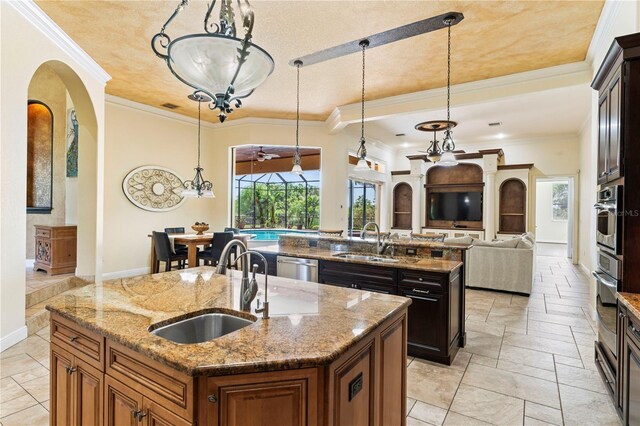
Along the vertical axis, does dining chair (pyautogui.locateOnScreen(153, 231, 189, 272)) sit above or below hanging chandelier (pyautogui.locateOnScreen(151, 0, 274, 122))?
below

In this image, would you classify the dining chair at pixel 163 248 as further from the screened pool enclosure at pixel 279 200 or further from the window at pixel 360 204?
the window at pixel 360 204

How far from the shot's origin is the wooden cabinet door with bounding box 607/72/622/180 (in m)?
2.17

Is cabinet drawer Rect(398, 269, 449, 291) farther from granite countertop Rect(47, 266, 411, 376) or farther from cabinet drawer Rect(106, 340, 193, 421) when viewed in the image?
cabinet drawer Rect(106, 340, 193, 421)

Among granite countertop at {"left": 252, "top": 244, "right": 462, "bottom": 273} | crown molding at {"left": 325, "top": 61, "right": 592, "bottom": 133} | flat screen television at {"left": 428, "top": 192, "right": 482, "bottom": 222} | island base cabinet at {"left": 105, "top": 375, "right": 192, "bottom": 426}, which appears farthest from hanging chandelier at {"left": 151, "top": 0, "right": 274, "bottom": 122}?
flat screen television at {"left": 428, "top": 192, "right": 482, "bottom": 222}

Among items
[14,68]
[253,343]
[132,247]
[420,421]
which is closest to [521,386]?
[420,421]

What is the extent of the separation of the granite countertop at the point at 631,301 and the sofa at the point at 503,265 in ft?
10.5

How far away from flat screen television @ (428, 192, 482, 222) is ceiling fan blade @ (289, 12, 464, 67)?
22.4ft

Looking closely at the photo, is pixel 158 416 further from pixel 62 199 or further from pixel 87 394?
pixel 62 199

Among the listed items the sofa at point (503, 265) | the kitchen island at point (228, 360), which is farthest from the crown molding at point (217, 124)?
the kitchen island at point (228, 360)

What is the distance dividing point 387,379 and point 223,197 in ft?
21.6

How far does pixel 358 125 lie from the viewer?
24.6 ft

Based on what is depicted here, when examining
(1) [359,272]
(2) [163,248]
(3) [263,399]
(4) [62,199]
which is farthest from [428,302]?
(4) [62,199]

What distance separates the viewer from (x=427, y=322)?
3061mm

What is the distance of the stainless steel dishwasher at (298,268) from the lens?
3.75 meters
